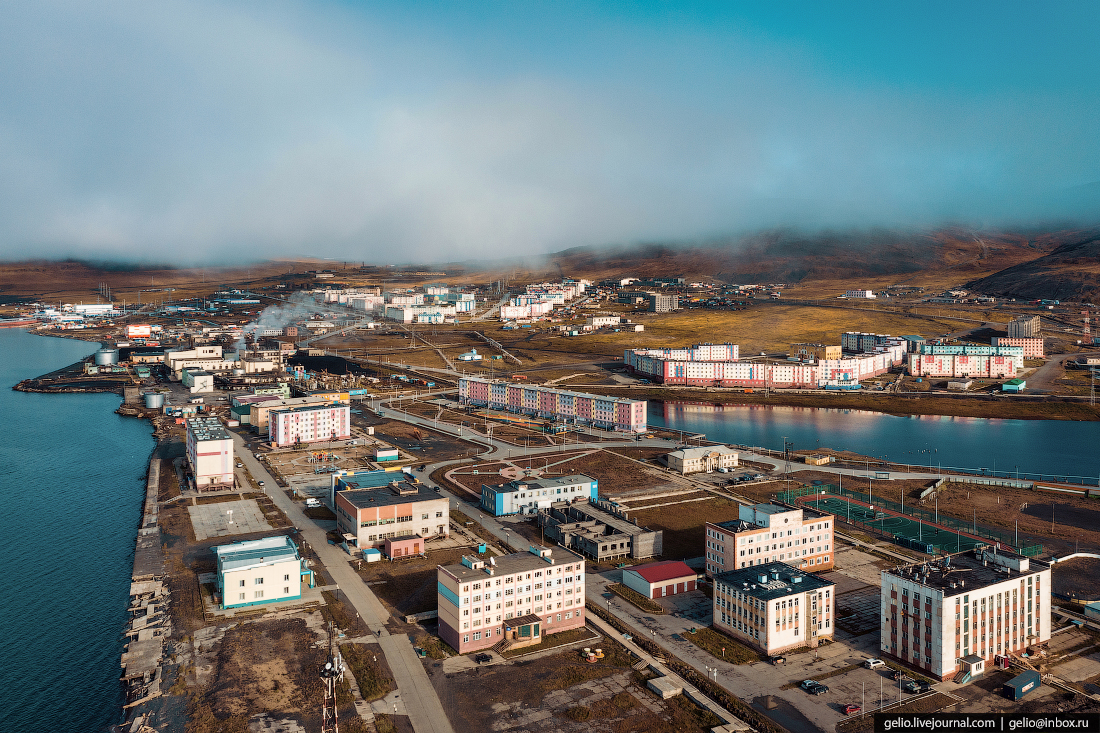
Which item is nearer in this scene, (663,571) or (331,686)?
(331,686)

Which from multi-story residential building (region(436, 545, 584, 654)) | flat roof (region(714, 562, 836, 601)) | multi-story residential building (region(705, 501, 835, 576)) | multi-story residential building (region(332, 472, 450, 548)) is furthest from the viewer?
multi-story residential building (region(332, 472, 450, 548))

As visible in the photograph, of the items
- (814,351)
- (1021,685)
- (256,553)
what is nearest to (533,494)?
(256,553)

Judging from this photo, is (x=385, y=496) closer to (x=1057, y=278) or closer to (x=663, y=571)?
(x=663, y=571)

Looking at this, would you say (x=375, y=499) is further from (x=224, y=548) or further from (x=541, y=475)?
(x=541, y=475)

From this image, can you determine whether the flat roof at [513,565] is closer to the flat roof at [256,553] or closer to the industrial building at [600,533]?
the industrial building at [600,533]

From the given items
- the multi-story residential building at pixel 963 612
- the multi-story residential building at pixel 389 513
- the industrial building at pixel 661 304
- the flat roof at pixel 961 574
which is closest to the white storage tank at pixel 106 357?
the multi-story residential building at pixel 389 513

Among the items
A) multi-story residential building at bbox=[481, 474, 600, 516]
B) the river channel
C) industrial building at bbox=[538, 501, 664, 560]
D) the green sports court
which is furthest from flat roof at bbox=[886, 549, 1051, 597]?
the river channel

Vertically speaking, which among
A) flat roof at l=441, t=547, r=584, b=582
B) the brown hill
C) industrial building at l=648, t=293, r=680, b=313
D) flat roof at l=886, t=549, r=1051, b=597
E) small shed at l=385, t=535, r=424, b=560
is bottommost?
small shed at l=385, t=535, r=424, b=560

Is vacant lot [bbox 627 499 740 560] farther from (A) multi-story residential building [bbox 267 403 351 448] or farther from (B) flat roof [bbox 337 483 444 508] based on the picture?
(A) multi-story residential building [bbox 267 403 351 448]
